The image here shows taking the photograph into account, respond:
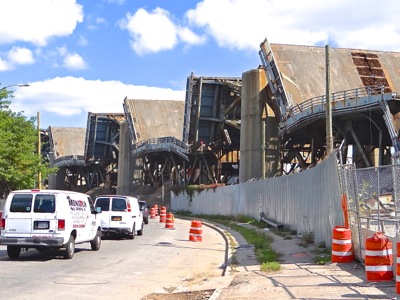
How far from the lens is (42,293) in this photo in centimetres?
1101

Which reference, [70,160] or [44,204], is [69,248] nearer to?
[44,204]

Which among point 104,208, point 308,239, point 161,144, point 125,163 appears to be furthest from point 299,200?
point 125,163

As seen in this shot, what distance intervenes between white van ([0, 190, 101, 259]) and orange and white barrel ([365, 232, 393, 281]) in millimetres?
8622

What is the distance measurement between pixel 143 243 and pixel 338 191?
10.0 meters

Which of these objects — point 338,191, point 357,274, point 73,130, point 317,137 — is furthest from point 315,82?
point 73,130

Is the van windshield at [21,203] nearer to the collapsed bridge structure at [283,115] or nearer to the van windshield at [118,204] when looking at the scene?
the van windshield at [118,204]

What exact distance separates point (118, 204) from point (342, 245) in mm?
13308

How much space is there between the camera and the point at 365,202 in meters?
14.2

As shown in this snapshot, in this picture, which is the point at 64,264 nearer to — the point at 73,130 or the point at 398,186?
the point at 398,186

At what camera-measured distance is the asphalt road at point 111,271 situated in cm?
1146

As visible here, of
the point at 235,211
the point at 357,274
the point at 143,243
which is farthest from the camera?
the point at 235,211

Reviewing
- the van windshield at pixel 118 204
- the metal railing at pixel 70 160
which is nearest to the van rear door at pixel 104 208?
the van windshield at pixel 118 204

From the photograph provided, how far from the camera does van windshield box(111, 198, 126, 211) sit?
84.2ft

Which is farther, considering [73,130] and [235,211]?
[73,130]
